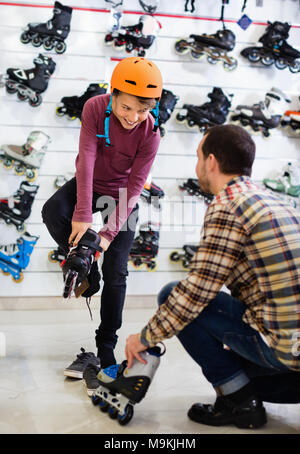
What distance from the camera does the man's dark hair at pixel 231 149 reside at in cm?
181

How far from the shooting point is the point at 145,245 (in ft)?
13.6

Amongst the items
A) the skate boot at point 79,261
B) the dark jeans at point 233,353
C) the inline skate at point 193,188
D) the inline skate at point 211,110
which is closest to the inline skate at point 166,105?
the inline skate at point 211,110

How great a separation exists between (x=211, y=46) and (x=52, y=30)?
120 centimetres

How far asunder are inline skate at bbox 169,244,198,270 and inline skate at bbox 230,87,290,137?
108cm

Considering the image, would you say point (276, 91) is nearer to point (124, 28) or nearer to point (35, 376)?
point (124, 28)

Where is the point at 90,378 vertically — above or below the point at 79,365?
above

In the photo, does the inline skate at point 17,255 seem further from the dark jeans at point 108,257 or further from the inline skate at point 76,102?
the dark jeans at point 108,257

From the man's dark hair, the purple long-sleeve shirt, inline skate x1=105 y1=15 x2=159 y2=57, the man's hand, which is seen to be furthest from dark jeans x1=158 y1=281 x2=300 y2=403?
inline skate x1=105 y1=15 x2=159 y2=57

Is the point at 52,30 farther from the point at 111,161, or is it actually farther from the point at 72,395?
the point at 72,395

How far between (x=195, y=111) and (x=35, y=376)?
2436mm

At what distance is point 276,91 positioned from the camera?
4.21 m

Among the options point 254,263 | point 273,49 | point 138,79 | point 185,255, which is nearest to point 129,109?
point 138,79

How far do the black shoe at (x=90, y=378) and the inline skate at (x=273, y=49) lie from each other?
2.87 meters
